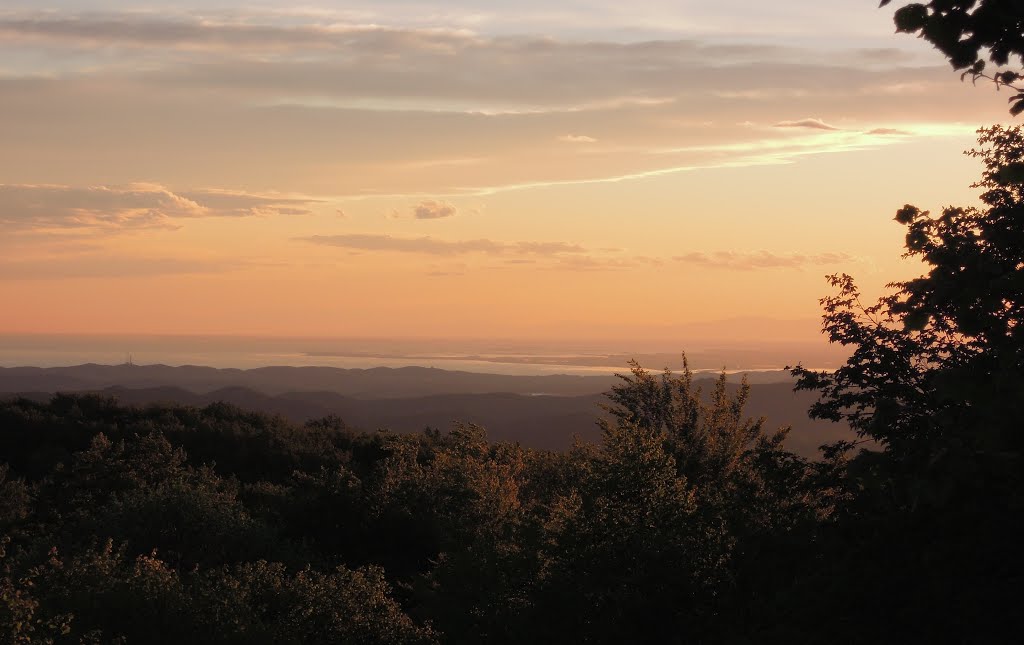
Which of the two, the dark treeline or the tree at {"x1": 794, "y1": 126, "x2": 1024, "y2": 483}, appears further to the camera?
the dark treeline

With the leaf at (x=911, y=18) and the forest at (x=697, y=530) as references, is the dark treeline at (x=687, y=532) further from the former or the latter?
the leaf at (x=911, y=18)

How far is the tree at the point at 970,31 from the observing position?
9086 mm

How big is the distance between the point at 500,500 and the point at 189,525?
1590 cm

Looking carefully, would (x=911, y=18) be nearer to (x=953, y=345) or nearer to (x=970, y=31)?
(x=970, y=31)

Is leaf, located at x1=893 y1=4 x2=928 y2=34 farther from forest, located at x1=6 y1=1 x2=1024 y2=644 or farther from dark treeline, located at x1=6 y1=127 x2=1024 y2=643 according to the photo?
dark treeline, located at x1=6 y1=127 x2=1024 y2=643

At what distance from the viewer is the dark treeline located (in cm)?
1305

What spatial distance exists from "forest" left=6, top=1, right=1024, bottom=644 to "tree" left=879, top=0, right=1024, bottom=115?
1.0 inches

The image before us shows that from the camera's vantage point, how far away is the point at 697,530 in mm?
27031

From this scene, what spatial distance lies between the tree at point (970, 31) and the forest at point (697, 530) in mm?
24

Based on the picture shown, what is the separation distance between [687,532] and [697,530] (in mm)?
334

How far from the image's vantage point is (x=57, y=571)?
116 feet

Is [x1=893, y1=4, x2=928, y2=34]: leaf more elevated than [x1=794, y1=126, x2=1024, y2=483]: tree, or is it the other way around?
[x1=893, y1=4, x2=928, y2=34]: leaf

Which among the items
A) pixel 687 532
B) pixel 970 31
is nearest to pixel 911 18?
pixel 970 31

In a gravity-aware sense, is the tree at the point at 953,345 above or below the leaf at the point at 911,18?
below
